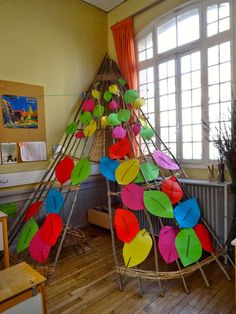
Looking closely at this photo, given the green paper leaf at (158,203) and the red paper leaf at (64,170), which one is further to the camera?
the red paper leaf at (64,170)

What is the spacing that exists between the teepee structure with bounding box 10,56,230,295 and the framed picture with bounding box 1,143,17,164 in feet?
1.50

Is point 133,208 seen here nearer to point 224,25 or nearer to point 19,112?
point 19,112

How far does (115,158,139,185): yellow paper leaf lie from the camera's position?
7.53 feet

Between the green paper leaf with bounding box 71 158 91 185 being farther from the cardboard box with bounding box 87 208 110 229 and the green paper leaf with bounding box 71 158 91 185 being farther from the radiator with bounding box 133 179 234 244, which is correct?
the radiator with bounding box 133 179 234 244

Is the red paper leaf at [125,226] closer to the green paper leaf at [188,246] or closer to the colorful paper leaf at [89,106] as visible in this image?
the green paper leaf at [188,246]

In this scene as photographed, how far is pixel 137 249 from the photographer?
2100 mm

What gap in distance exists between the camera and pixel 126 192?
2270 mm

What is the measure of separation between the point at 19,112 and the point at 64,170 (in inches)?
37.4

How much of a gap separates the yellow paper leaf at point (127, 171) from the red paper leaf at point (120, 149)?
0.13 metres

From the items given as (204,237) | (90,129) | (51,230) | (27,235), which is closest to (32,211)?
(27,235)

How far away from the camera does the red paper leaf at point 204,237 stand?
227 centimetres

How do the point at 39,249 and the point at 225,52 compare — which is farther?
the point at 225,52

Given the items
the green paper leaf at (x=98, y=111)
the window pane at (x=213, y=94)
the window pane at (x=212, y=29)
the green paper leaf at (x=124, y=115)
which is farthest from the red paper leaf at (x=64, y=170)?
the window pane at (x=212, y=29)

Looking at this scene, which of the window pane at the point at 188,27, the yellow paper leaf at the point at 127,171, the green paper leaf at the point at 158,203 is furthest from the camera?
the window pane at the point at 188,27
